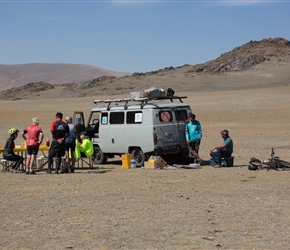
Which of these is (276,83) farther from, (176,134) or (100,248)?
(100,248)

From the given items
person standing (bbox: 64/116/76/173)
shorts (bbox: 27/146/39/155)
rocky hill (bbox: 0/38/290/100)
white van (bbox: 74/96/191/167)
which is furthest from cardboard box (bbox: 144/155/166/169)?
rocky hill (bbox: 0/38/290/100)

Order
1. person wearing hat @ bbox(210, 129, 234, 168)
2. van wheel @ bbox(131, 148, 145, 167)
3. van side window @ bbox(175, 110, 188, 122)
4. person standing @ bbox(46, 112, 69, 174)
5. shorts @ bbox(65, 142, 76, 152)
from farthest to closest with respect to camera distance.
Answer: van side window @ bbox(175, 110, 188, 122) → van wheel @ bbox(131, 148, 145, 167) → person wearing hat @ bbox(210, 129, 234, 168) → shorts @ bbox(65, 142, 76, 152) → person standing @ bbox(46, 112, 69, 174)

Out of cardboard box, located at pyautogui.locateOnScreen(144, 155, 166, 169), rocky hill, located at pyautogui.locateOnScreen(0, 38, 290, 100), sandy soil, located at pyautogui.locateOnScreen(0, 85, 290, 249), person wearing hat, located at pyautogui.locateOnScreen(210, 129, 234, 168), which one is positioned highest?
rocky hill, located at pyautogui.locateOnScreen(0, 38, 290, 100)

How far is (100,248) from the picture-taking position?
830 cm

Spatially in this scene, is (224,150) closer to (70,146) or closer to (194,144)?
(194,144)

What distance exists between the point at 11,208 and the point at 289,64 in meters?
74.4

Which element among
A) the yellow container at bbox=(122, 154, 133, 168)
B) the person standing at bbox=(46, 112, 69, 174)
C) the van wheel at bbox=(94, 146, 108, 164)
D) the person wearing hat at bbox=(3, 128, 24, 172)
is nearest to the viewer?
the person standing at bbox=(46, 112, 69, 174)

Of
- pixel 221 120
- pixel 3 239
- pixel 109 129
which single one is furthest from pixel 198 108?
pixel 3 239

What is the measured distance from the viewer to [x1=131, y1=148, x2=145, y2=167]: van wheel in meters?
18.1

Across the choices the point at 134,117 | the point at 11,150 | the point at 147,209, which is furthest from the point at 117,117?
the point at 147,209

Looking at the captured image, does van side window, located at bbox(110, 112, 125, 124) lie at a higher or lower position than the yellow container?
higher

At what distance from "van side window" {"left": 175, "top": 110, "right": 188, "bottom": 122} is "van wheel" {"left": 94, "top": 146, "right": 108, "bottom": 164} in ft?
9.04

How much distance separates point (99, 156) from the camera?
19.8 m

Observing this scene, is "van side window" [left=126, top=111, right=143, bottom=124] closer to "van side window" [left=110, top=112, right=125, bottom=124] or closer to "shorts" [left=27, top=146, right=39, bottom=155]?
"van side window" [left=110, top=112, right=125, bottom=124]
